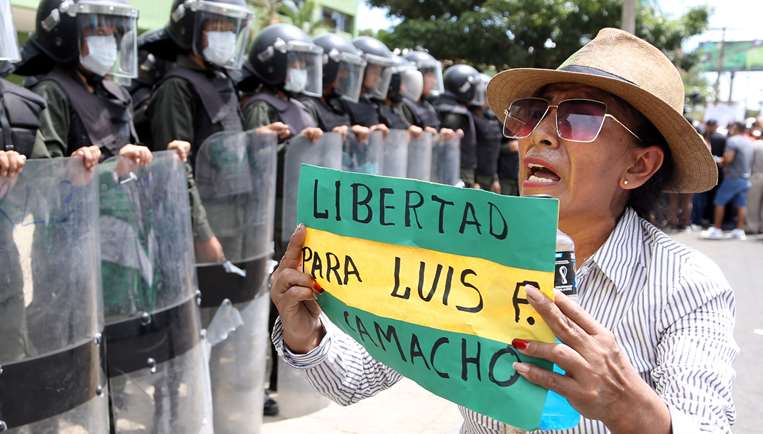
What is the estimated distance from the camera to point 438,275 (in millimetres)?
1366

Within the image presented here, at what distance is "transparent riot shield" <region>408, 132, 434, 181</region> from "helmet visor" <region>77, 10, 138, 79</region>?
2.76 meters

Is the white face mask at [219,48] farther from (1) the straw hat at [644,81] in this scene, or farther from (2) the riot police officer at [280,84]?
(1) the straw hat at [644,81]

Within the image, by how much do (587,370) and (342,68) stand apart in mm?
5290

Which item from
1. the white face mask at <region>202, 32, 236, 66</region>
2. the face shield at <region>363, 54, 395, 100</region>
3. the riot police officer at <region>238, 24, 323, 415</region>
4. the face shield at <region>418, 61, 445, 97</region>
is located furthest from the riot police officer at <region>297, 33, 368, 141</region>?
the face shield at <region>418, 61, 445, 97</region>

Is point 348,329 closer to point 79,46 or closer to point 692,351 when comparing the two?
point 692,351

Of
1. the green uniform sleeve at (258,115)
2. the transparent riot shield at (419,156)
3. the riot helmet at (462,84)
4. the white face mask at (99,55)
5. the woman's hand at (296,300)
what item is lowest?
the transparent riot shield at (419,156)

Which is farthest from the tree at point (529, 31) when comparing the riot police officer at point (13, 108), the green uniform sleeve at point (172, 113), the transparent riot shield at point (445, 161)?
the riot police officer at point (13, 108)

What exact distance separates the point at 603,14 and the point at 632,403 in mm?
17691

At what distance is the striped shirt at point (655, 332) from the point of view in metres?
1.35

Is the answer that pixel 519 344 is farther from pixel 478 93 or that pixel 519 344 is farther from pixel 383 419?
pixel 478 93

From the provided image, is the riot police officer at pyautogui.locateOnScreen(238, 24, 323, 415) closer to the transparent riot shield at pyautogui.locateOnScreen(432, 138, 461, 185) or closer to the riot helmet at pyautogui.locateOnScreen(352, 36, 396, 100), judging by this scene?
the riot helmet at pyautogui.locateOnScreen(352, 36, 396, 100)

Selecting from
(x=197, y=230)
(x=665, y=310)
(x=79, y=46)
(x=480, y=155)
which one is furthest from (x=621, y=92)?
(x=480, y=155)

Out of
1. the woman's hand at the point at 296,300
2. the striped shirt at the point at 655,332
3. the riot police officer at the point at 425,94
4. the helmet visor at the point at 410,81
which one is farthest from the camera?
the riot police officer at the point at 425,94

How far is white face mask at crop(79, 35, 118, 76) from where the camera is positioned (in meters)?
3.89
